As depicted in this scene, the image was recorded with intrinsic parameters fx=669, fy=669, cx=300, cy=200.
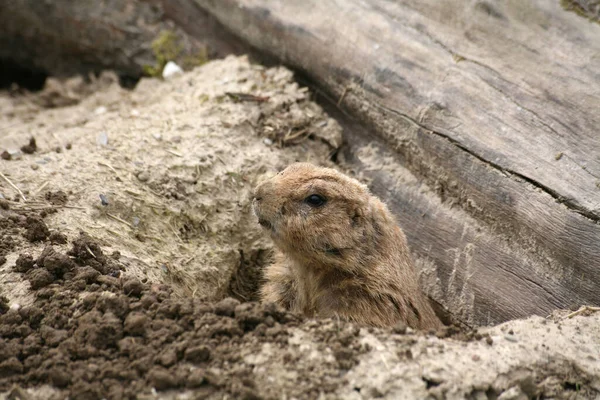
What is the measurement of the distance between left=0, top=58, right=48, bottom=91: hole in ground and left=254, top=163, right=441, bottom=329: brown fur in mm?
5093

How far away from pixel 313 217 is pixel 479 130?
1.58 meters

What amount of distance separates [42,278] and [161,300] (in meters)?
0.78

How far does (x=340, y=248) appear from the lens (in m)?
5.14

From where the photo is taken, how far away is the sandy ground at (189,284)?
362 cm

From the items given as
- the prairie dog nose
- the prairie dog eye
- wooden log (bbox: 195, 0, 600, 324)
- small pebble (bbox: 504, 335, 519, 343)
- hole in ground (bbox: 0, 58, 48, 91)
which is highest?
wooden log (bbox: 195, 0, 600, 324)

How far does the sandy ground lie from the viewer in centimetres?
362

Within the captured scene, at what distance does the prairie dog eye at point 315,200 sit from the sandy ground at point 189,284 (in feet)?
3.67

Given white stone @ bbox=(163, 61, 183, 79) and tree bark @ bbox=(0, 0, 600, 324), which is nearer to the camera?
tree bark @ bbox=(0, 0, 600, 324)

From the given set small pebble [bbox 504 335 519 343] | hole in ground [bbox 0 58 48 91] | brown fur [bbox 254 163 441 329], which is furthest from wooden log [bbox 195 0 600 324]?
hole in ground [bbox 0 58 48 91]

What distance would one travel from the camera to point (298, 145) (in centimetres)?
652

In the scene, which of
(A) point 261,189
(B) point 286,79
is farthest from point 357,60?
(A) point 261,189

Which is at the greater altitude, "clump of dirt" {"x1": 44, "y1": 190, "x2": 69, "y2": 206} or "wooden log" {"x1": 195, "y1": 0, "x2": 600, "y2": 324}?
"wooden log" {"x1": 195, "y1": 0, "x2": 600, "y2": 324}

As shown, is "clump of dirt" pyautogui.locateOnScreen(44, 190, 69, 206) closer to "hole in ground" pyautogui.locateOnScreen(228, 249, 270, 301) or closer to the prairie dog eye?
"hole in ground" pyautogui.locateOnScreen(228, 249, 270, 301)

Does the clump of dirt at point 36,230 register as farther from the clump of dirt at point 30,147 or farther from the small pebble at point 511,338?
the small pebble at point 511,338
